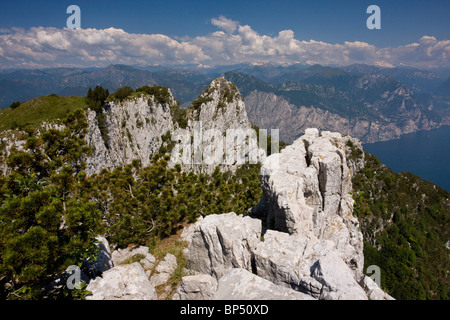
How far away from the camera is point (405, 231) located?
111m

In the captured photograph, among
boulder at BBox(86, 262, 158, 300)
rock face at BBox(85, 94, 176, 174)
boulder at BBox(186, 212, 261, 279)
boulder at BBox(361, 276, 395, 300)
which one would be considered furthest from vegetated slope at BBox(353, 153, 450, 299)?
boulder at BBox(86, 262, 158, 300)

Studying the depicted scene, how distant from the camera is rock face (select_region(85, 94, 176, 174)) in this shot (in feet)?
174

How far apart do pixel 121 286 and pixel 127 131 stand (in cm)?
5930

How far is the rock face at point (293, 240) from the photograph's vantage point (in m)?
9.16

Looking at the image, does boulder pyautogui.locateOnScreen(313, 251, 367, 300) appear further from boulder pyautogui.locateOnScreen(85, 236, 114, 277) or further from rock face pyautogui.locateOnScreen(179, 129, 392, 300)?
boulder pyautogui.locateOnScreen(85, 236, 114, 277)

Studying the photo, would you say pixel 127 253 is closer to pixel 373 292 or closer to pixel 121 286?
pixel 121 286

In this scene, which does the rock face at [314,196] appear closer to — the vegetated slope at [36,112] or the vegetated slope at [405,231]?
the vegetated slope at [36,112]

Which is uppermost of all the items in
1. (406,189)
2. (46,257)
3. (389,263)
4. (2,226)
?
(2,226)

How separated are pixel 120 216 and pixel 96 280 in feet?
26.9

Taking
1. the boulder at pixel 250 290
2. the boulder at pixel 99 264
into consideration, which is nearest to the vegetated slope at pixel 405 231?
the boulder at pixel 250 290
